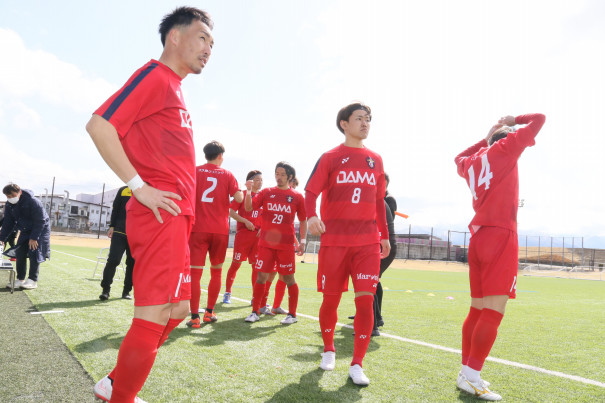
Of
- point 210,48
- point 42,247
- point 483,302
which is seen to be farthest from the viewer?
point 42,247

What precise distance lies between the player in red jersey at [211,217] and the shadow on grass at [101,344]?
3.57 feet

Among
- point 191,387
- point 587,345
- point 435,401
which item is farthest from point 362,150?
point 587,345

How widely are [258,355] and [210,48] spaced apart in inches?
109

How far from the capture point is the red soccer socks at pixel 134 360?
184 cm

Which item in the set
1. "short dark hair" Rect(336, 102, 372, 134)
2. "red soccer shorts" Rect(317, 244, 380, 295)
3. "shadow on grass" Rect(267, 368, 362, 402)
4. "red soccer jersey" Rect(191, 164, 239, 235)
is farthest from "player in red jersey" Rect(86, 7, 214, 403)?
"red soccer jersey" Rect(191, 164, 239, 235)

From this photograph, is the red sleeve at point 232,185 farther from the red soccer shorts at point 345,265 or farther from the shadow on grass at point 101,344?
the shadow on grass at point 101,344

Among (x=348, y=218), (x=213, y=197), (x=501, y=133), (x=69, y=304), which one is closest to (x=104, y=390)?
(x=348, y=218)

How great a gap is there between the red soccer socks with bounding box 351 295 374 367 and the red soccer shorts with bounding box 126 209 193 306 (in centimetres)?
177

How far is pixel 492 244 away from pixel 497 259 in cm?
12

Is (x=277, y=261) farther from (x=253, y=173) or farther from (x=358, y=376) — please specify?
(x=358, y=376)

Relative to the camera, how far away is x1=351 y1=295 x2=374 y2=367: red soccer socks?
3174mm

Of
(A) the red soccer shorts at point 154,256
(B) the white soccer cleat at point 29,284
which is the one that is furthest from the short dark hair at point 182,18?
(B) the white soccer cleat at point 29,284

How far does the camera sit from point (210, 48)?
2.28 metres

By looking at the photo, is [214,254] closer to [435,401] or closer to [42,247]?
[435,401]
